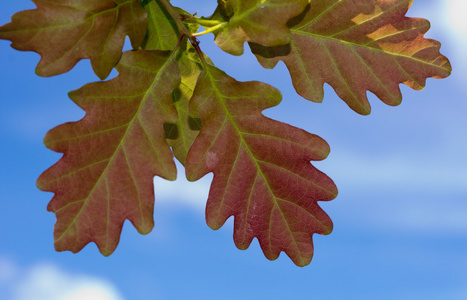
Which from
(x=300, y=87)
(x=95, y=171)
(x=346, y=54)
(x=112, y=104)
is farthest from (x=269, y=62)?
(x=95, y=171)

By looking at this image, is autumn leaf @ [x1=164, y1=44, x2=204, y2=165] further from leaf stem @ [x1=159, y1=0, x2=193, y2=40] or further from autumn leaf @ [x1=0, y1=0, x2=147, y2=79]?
autumn leaf @ [x1=0, y1=0, x2=147, y2=79]

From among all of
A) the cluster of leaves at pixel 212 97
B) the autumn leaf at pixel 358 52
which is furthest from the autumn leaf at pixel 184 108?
the autumn leaf at pixel 358 52

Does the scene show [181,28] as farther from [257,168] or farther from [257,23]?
[257,168]

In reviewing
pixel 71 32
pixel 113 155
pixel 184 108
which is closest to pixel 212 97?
pixel 184 108

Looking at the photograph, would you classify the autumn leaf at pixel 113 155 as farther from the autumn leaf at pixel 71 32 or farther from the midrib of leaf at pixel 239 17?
the midrib of leaf at pixel 239 17

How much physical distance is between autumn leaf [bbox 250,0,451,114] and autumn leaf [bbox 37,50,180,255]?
38cm

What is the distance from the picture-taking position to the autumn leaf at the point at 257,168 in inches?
68.6

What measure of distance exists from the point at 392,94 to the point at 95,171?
1024 millimetres

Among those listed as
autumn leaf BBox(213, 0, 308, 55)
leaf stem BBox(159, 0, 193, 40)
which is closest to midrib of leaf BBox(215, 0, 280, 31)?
autumn leaf BBox(213, 0, 308, 55)

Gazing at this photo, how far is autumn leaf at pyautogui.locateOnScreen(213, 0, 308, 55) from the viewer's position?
163 centimetres

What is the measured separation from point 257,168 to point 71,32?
→ 723 millimetres

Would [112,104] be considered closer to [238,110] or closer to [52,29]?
[52,29]

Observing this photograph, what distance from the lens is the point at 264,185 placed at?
185 centimetres

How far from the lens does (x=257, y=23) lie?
165 centimetres
